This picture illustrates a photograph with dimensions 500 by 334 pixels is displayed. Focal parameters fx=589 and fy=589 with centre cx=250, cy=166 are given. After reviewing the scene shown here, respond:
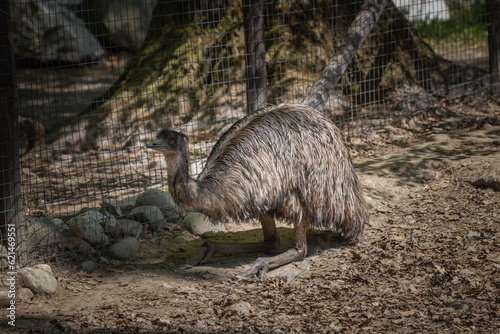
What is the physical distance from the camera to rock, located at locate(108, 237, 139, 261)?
5336mm

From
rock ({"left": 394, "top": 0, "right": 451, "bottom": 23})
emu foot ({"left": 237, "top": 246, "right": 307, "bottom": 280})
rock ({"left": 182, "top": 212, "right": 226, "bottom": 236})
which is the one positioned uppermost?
rock ({"left": 394, "top": 0, "right": 451, "bottom": 23})

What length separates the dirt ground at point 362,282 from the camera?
13.0ft

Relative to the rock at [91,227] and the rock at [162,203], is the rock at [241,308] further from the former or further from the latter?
the rock at [162,203]

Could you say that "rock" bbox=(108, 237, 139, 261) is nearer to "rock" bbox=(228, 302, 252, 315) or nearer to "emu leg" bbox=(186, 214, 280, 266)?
"emu leg" bbox=(186, 214, 280, 266)

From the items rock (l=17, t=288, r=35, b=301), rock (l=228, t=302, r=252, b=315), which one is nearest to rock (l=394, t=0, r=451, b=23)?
rock (l=228, t=302, r=252, b=315)

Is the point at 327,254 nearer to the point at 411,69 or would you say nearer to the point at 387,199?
the point at 387,199

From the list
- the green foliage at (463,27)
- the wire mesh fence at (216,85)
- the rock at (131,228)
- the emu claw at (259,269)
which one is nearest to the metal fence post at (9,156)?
the rock at (131,228)

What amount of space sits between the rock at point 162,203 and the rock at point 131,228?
408 millimetres

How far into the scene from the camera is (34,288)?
14.4 ft

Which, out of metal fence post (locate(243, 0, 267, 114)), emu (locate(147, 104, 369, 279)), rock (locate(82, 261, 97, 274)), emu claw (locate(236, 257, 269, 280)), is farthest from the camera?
metal fence post (locate(243, 0, 267, 114))

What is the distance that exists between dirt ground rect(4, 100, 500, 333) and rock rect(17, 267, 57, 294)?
0.23ft

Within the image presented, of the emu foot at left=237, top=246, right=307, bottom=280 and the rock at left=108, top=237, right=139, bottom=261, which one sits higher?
the rock at left=108, top=237, right=139, bottom=261

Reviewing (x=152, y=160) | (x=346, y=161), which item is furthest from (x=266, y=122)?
(x=152, y=160)

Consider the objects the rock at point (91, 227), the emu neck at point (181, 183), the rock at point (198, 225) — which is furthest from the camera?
the rock at point (198, 225)
